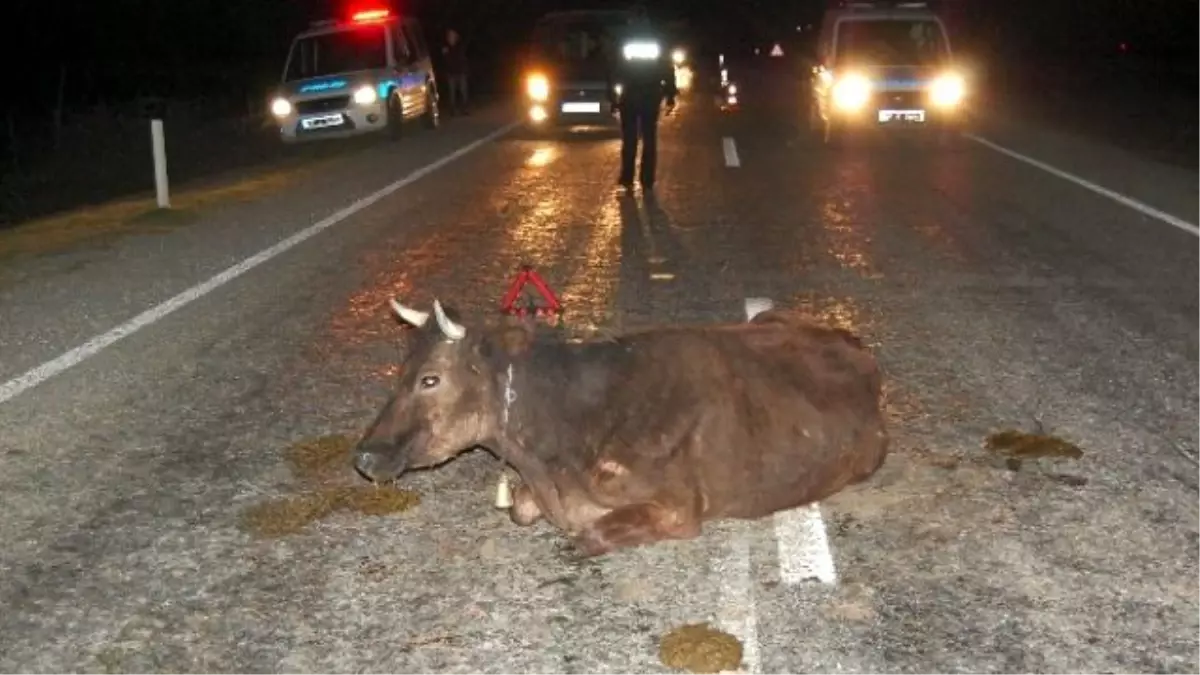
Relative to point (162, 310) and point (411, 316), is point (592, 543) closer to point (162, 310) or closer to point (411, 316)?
point (411, 316)

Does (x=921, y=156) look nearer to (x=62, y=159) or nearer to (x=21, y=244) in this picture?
(x=21, y=244)

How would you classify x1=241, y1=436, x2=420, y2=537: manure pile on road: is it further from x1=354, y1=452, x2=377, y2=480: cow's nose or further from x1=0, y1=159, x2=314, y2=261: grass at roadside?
x1=0, y1=159, x2=314, y2=261: grass at roadside

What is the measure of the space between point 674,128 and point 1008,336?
60.8 ft

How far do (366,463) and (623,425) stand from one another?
3.01ft

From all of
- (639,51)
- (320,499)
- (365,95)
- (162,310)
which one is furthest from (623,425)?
(365,95)

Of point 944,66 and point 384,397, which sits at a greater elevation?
point 944,66

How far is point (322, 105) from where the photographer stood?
24328mm

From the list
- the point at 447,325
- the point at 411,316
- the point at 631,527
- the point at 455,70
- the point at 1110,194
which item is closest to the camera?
the point at 447,325

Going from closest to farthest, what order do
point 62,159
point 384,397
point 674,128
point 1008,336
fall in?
point 384,397 → point 1008,336 → point 62,159 → point 674,128

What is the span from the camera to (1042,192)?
52.0 feet

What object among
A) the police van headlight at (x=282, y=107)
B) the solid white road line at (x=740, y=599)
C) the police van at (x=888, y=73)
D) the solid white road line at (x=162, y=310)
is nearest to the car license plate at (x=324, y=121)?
the police van headlight at (x=282, y=107)

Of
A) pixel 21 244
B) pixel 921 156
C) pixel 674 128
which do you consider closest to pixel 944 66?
pixel 921 156

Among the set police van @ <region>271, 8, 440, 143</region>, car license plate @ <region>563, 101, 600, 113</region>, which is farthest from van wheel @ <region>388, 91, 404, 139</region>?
car license plate @ <region>563, 101, 600, 113</region>

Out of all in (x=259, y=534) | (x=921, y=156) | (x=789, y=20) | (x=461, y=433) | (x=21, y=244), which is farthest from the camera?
(x=789, y=20)
